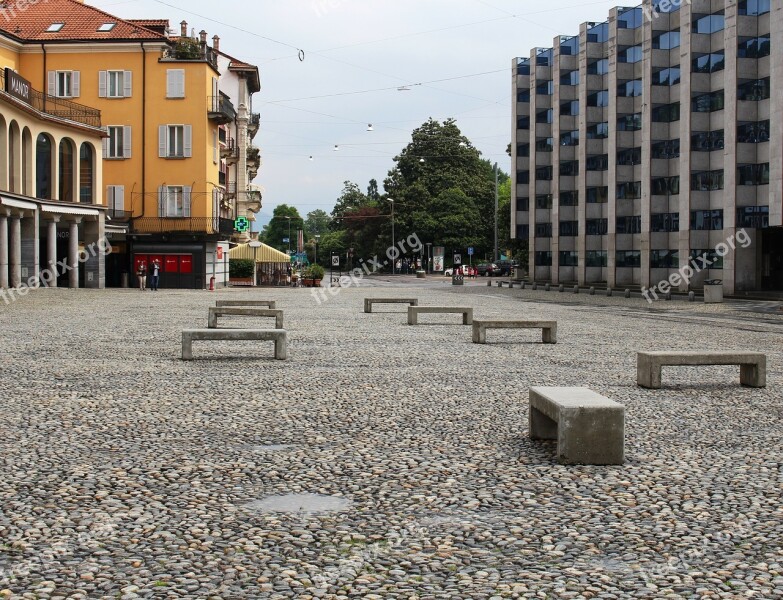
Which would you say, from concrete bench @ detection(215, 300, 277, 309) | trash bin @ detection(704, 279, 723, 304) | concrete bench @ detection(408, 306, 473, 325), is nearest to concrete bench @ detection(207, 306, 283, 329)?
concrete bench @ detection(215, 300, 277, 309)

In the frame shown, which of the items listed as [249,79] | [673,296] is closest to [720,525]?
[673,296]

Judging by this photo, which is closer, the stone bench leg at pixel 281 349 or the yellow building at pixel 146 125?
the stone bench leg at pixel 281 349

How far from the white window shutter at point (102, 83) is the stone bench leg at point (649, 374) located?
166ft

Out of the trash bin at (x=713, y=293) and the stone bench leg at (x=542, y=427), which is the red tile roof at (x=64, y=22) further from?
the stone bench leg at (x=542, y=427)

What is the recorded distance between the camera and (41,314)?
27.6 m

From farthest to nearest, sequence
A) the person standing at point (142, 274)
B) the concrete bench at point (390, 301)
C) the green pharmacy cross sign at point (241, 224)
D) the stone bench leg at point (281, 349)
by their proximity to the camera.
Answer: the green pharmacy cross sign at point (241, 224), the person standing at point (142, 274), the concrete bench at point (390, 301), the stone bench leg at point (281, 349)

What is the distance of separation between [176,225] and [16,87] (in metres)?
13.6

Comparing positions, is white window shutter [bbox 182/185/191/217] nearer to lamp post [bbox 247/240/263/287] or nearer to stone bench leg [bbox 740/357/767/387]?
lamp post [bbox 247/240/263/287]

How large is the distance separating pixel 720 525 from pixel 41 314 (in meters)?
24.9

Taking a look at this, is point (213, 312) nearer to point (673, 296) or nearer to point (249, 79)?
point (673, 296)

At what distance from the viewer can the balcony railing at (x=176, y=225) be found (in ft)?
186

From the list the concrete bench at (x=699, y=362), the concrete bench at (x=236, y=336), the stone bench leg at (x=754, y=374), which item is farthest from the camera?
the concrete bench at (x=236, y=336)

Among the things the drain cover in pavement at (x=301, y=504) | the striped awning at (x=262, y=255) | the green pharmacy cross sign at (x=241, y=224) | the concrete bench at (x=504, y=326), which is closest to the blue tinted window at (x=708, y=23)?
the striped awning at (x=262, y=255)

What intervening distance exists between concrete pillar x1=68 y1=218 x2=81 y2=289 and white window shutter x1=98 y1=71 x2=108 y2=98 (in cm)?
985
